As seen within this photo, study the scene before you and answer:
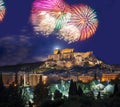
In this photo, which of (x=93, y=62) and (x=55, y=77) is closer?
(x=55, y=77)

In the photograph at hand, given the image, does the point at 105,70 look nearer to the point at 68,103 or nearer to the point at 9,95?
the point at 9,95

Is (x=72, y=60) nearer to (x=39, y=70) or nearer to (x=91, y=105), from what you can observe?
(x=39, y=70)

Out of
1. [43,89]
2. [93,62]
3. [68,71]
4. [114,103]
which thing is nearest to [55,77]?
[68,71]

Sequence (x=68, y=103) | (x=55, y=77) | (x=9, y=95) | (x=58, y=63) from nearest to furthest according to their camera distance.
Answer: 1. (x=68, y=103)
2. (x=9, y=95)
3. (x=55, y=77)
4. (x=58, y=63)

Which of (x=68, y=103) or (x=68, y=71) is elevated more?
(x=68, y=71)

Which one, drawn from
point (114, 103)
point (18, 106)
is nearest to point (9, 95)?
point (18, 106)

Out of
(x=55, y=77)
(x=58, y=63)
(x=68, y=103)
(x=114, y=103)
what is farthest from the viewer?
(x=58, y=63)
